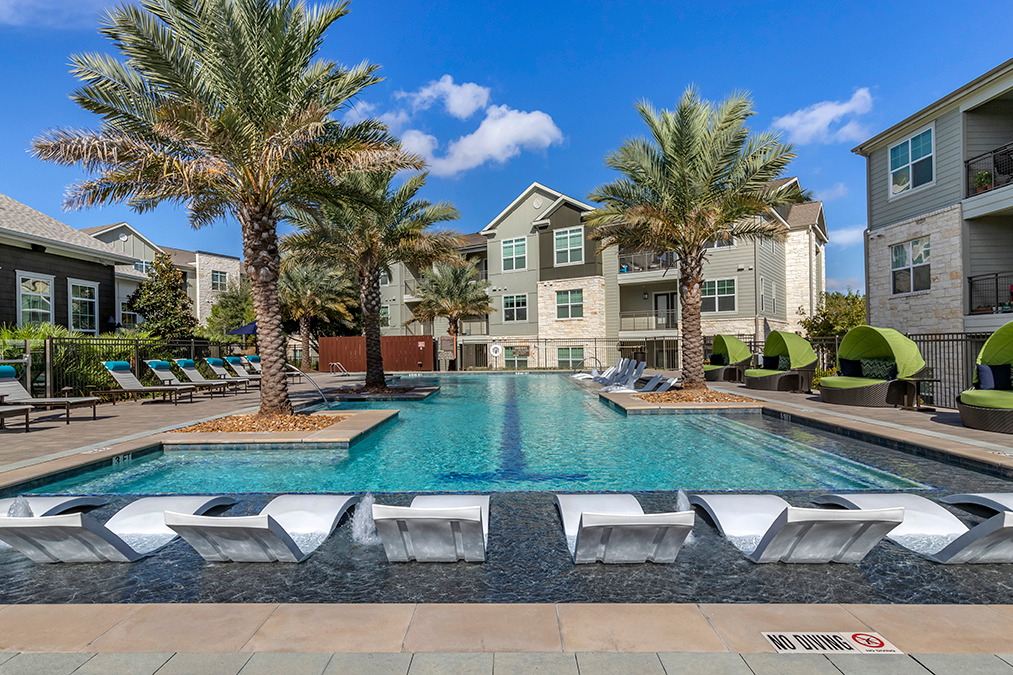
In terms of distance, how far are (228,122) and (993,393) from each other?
13.1 meters

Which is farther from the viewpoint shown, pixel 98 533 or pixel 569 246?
pixel 569 246

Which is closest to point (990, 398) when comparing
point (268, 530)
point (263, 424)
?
point (268, 530)

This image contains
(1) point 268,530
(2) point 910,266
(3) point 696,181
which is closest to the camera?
(1) point 268,530

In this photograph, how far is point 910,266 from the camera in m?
16.7

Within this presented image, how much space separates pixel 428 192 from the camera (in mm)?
18234

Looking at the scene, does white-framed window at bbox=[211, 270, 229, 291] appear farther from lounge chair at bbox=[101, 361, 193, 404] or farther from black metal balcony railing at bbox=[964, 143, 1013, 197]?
black metal balcony railing at bbox=[964, 143, 1013, 197]

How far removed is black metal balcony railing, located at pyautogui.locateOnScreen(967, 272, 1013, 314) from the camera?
13820 mm

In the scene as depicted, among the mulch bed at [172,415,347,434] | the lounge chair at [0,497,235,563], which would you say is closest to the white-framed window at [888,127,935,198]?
the mulch bed at [172,415,347,434]

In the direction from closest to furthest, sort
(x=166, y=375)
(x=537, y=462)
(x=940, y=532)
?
(x=940, y=532) → (x=537, y=462) → (x=166, y=375)

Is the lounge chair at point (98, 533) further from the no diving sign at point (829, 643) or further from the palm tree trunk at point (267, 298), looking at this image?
the palm tree trunk at point (267, 298)

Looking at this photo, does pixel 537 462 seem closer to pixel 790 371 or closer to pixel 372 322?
pixel 372 322

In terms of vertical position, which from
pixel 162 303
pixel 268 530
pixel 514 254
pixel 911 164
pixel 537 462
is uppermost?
pixel 514 254

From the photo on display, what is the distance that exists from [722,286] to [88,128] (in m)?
25.6

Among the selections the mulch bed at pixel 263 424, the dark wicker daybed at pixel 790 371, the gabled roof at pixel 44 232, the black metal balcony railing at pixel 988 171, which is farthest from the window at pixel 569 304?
the mulch bed at pixel 263 424
